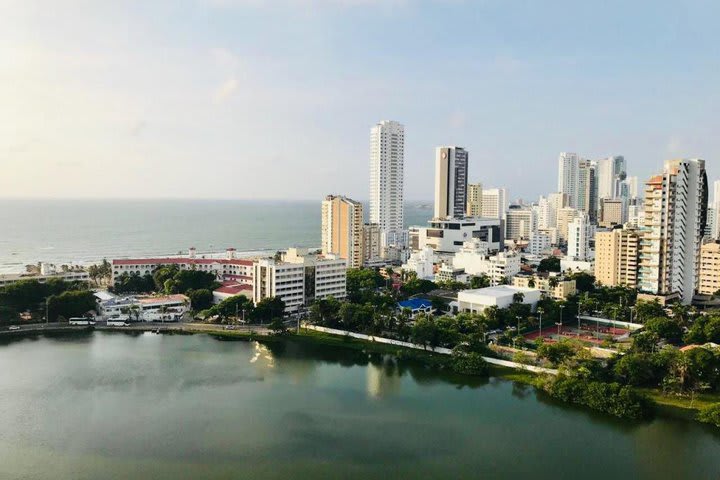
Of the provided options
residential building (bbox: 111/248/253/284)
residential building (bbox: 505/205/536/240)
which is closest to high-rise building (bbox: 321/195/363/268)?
residential building (bbox: 111/248/253/284)

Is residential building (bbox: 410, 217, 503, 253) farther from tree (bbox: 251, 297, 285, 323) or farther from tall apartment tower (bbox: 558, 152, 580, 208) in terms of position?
tall apartment tower (bbox: 558, 152, 580, 208)

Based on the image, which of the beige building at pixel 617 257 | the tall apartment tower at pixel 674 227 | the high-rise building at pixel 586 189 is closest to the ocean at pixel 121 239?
Result: the beige building at pixel 617 257

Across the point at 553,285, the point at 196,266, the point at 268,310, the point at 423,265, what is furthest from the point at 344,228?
the point at 268,310

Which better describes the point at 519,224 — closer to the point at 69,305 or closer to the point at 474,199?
the point at 474,199

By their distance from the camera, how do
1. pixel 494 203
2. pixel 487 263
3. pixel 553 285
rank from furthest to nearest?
1. pixel 494 203
2. pixel 487 263
3. pixel 553 285

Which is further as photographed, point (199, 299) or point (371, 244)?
point (371, 244)
